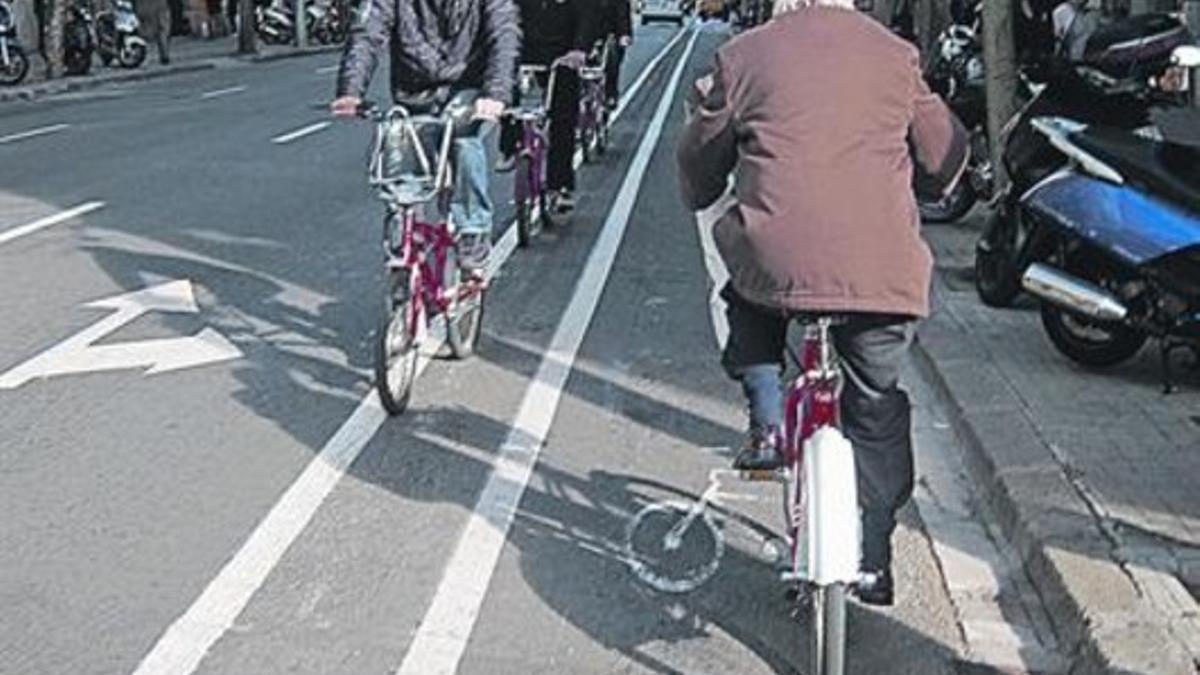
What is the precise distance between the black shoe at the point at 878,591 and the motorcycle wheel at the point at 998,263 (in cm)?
400

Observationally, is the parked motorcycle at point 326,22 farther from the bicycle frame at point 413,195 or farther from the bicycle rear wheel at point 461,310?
the bicycle frame at point 413,195

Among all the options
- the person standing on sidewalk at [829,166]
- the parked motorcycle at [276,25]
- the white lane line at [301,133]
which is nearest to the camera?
the person standing on sidewalk at [829,166]

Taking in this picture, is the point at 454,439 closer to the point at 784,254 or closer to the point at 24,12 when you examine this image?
the point at 784,254

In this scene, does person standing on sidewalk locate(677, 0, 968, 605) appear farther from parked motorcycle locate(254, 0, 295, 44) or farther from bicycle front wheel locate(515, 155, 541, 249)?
parked motorcycle locate(254, 0, 295, 44)

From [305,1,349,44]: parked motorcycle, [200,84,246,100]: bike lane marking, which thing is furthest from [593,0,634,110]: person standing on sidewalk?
[305,1,349,44]: parked motorcycle

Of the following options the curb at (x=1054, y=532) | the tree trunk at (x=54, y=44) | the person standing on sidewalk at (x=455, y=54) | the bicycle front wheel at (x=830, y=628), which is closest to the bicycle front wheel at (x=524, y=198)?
the person standing on sidewalk at (x=455, y=54)

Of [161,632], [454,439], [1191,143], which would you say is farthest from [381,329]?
[1191,143]

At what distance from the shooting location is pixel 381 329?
712cm

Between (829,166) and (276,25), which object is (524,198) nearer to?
(829,166)

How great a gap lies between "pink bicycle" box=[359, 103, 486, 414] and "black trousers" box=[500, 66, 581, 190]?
4587 millimetres

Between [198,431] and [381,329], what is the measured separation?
33.2 inches

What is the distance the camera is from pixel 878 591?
4.91 meters

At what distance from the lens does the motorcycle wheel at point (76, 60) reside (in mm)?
31781

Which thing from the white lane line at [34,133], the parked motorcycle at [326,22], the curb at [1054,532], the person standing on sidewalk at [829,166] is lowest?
the parked motorcycle at [326,22]
